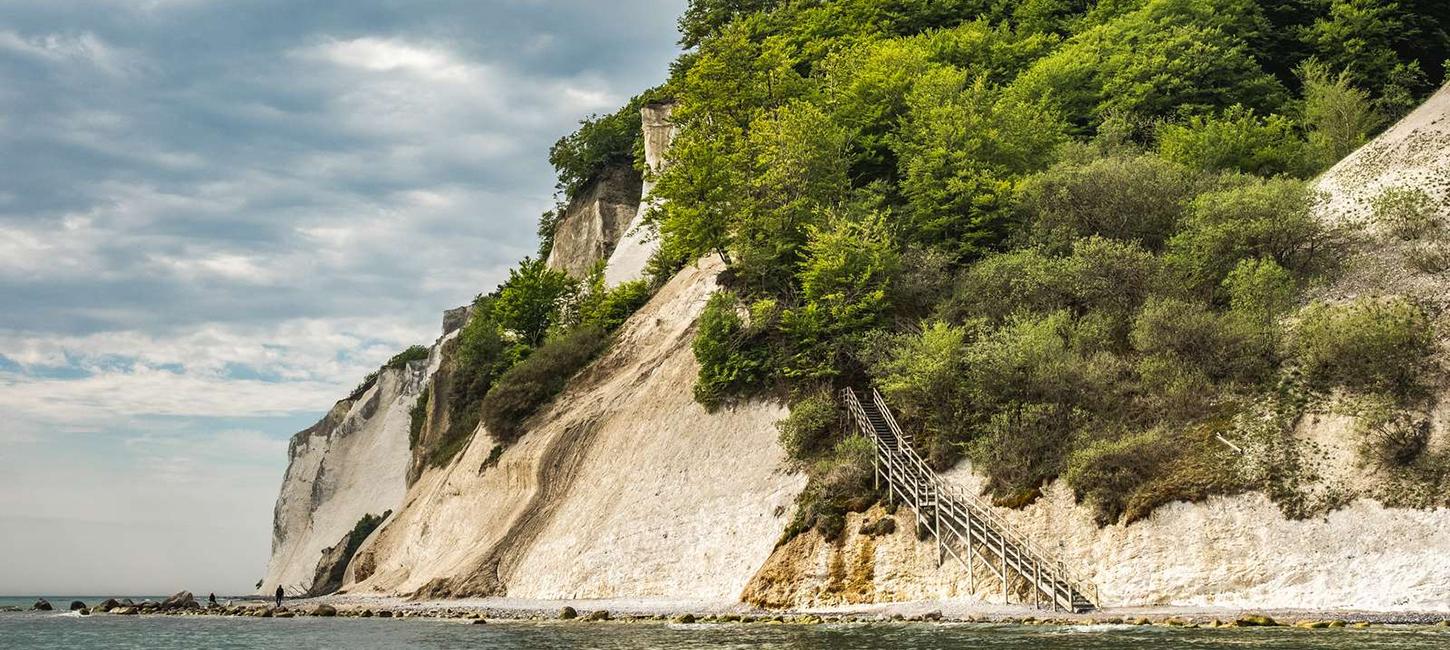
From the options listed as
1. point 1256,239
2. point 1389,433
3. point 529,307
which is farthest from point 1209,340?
point 529,307

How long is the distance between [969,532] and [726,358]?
49.1 ft

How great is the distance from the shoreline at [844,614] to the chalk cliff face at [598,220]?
34949 mm

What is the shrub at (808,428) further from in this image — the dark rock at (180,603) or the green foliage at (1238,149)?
the dark rock at (180,603)

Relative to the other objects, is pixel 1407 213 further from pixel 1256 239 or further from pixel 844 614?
pixel 844 614

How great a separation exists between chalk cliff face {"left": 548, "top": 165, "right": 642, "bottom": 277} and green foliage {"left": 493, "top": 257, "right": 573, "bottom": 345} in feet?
38.4

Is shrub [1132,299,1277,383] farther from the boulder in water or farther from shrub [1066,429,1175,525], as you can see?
the boulder in water

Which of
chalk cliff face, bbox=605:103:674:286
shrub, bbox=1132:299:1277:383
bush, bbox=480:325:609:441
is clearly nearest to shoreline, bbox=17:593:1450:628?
shrub, bbox=1132:299:1277:383

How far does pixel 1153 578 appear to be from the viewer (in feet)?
88.2

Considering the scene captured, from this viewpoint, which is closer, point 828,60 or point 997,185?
point 997,185

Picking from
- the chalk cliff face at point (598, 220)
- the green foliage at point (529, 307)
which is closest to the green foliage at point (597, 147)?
the chalk cliff face at point (598, 220)

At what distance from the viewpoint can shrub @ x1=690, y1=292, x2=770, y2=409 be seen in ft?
139

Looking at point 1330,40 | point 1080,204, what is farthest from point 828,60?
point 1330,40

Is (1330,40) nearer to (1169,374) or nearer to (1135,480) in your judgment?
(1169,374)

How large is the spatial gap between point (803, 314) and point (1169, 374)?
46.2 ft
